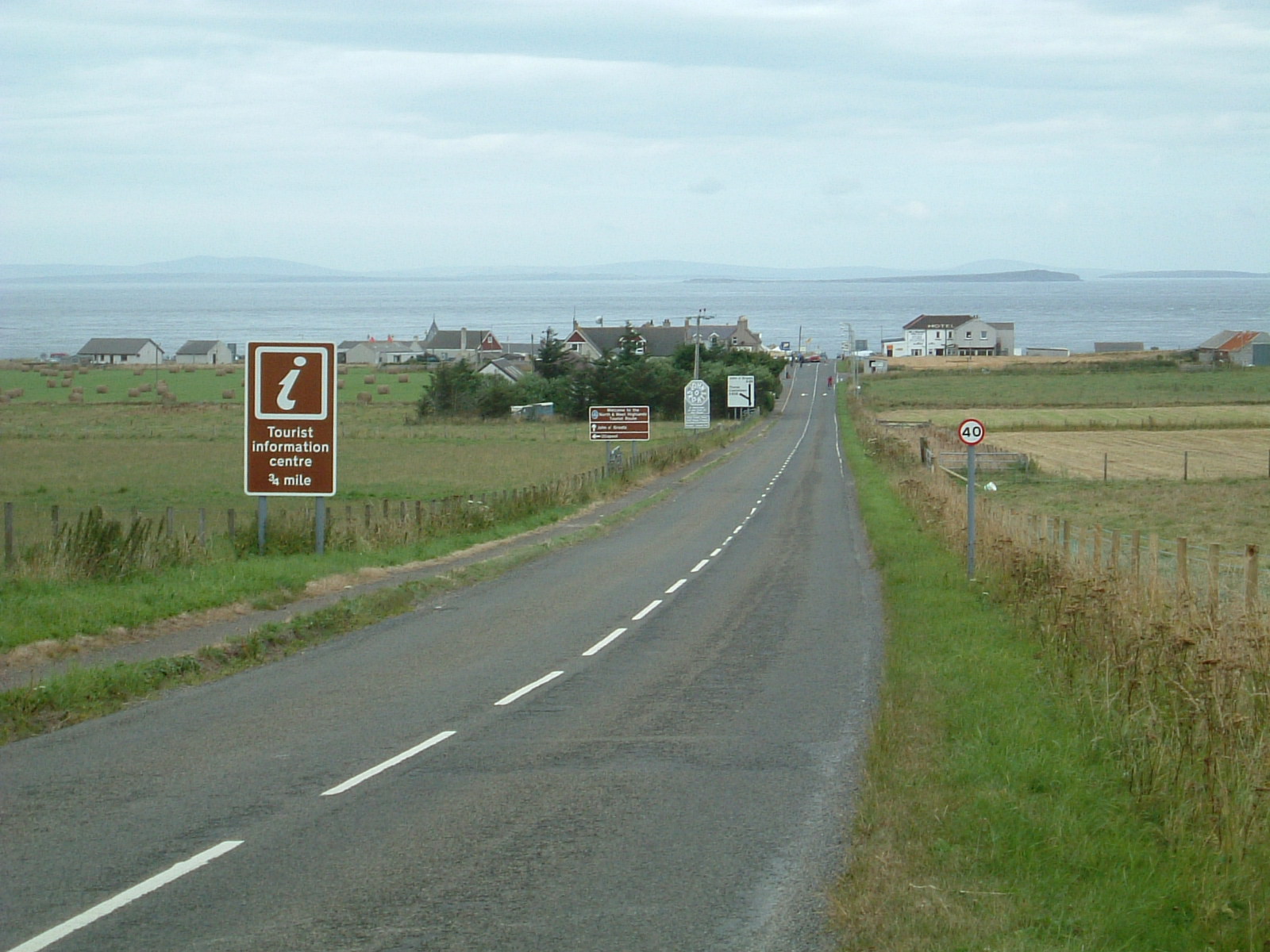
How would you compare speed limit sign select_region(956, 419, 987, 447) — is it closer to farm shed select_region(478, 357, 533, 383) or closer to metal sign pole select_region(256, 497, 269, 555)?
metal sign pole select_region(256, 497, 269, 555)

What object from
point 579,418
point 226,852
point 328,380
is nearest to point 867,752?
point 226,852

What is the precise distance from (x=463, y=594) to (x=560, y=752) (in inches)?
416

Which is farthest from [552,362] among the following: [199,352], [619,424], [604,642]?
[604,642]

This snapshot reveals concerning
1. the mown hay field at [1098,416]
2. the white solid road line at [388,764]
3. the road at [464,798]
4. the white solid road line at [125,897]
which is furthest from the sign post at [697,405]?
the white solid road line at [125,897]

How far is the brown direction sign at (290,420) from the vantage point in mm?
Answer: 20812

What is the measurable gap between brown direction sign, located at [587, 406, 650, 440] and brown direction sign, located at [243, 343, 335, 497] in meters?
30.8

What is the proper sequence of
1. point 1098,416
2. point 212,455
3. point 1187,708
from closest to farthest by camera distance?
point 1187,708 → point 212,455 → point 1098,416

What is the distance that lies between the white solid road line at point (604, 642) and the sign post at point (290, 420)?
6291 mm

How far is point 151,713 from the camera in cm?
1126

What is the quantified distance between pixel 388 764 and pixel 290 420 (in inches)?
482

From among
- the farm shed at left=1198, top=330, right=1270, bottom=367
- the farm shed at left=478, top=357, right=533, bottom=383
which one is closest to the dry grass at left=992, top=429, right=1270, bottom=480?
the farm shed at left=478, top=357, right=533, bottom=383

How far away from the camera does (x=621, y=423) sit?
52062 mm

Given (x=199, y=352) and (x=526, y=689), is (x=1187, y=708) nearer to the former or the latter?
(x=526, y=689)

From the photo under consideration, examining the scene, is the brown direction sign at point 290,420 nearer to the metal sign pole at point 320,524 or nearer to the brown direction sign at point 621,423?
the metal sign pole at point 320,524
